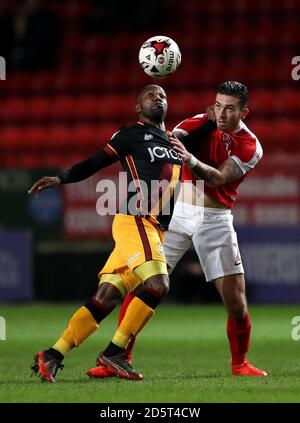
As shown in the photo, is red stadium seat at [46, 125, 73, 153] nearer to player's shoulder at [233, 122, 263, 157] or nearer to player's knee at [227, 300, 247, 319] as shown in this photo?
player's shoulder at [233, 122, 263, 157]

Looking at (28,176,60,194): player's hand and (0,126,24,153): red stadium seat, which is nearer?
(28,176,60,194): player's hand

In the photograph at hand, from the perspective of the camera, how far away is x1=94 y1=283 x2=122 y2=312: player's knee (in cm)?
657

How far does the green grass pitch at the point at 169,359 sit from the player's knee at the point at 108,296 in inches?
17.7

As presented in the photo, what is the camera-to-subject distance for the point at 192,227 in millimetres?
7203

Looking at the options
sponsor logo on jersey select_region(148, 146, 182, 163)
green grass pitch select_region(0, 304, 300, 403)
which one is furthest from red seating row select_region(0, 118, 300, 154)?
sponsor logo on jersey select_region(148, 146, 182, 163)

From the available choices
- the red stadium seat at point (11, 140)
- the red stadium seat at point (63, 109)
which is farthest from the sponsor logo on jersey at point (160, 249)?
the red stadium seat at point (63, 109)

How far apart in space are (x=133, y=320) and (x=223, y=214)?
1.02 metres

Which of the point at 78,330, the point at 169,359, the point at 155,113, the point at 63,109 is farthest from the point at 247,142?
the point at 63,109

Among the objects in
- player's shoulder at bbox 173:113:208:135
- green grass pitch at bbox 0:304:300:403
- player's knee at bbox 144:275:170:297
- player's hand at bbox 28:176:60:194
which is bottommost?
green grass pitch at bbox 0:304:300:403

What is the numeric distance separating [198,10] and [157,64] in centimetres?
993

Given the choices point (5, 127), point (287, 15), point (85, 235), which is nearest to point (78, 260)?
point (85, 235)

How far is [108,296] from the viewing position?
6586 mm

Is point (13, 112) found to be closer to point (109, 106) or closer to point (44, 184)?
point (109, 106)
